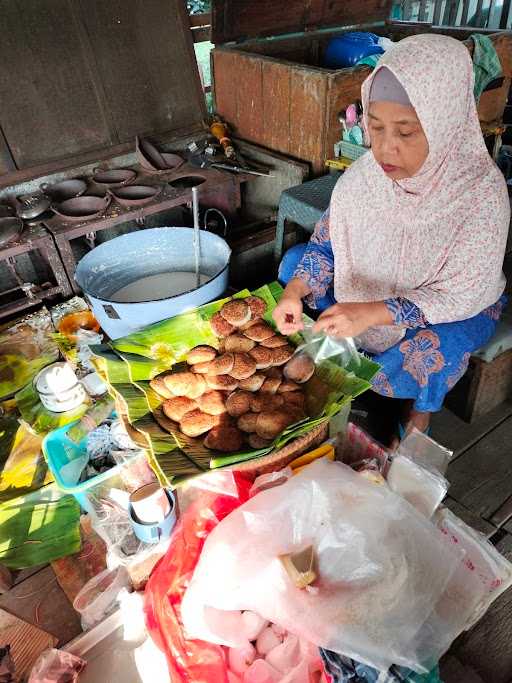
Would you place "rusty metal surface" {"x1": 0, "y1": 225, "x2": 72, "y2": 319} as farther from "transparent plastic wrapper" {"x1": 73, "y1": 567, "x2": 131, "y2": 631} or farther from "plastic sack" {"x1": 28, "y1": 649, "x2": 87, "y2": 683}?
"plastic sack" {"x1": 28, "y1": 649, "x2": 87, "y2": 683}

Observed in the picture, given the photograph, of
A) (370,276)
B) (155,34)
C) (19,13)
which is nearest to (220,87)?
(155,34)

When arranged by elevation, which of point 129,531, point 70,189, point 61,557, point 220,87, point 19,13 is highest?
point 19,13

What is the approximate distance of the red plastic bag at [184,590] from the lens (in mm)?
1378

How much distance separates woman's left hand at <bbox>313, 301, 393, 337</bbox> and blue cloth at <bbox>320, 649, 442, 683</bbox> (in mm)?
1077

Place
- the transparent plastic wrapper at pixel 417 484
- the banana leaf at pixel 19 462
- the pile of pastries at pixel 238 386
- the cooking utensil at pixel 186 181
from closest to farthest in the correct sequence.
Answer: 1. the transparent plastic wrapper at pixel 417 484
2. the pile of pastries at pixel 238 386
3. the banana leaf at pixel 19 462
4. the cooking utensil at pixel 186 181

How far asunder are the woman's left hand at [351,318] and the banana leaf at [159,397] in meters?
0.15

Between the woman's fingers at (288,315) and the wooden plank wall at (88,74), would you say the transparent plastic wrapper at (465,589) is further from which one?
the wooden plank wall at (88,74)

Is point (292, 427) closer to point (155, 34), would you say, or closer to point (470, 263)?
point (470, 263)

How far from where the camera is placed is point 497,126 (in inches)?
144

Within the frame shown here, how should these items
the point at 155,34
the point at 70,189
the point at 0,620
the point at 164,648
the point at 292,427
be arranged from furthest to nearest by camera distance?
the point at 155,34 → the point at 70,189 → the point at 0,620 → the point at 292,427 → the point at 164,648

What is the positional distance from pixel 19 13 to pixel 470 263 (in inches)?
125

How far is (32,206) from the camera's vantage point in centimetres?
292

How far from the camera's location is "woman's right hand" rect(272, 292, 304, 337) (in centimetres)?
202

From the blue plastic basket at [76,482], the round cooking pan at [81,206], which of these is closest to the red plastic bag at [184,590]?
the blue plastic basket at [76,482]
